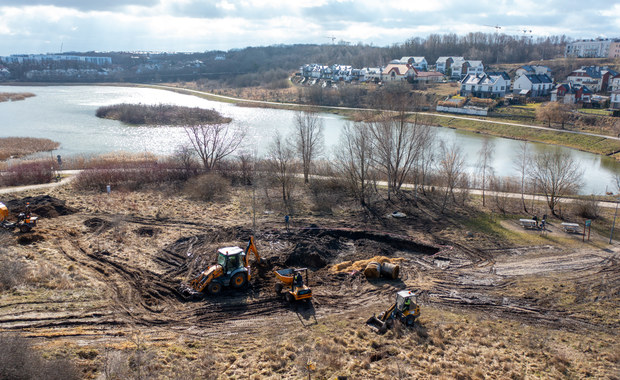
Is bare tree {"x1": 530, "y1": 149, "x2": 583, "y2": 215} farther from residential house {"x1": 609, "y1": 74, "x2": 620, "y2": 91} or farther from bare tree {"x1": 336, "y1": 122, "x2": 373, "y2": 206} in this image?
residential house {"x1": 609, "y1": 74, "x2": 620, "y2": 91}

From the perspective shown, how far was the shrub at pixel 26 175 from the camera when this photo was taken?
31.0 m

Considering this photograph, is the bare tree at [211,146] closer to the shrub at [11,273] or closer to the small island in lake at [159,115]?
the small island in lake at [159,115]

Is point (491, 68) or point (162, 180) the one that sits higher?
point (491, 68)

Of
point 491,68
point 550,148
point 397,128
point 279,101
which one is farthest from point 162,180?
point 491,68

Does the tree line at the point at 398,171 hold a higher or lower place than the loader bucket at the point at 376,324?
higher

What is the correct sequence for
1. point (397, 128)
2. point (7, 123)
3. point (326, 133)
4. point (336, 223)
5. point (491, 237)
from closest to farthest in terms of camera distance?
point (491, 237) < point (336, 223) < point (397, 128) < point (326, 133) < point (7, 123)

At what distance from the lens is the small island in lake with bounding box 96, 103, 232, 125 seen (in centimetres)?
6250

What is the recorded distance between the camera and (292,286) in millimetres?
15891

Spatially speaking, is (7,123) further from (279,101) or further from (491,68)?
(491,68)

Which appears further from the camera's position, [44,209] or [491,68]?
[491,68]

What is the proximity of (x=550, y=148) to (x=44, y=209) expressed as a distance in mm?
50696

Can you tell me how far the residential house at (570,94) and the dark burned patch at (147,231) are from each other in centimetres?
6423

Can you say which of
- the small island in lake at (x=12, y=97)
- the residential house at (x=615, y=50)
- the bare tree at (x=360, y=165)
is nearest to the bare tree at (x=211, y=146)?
the bare tree at (x=360, y=165)

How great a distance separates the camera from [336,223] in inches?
960
